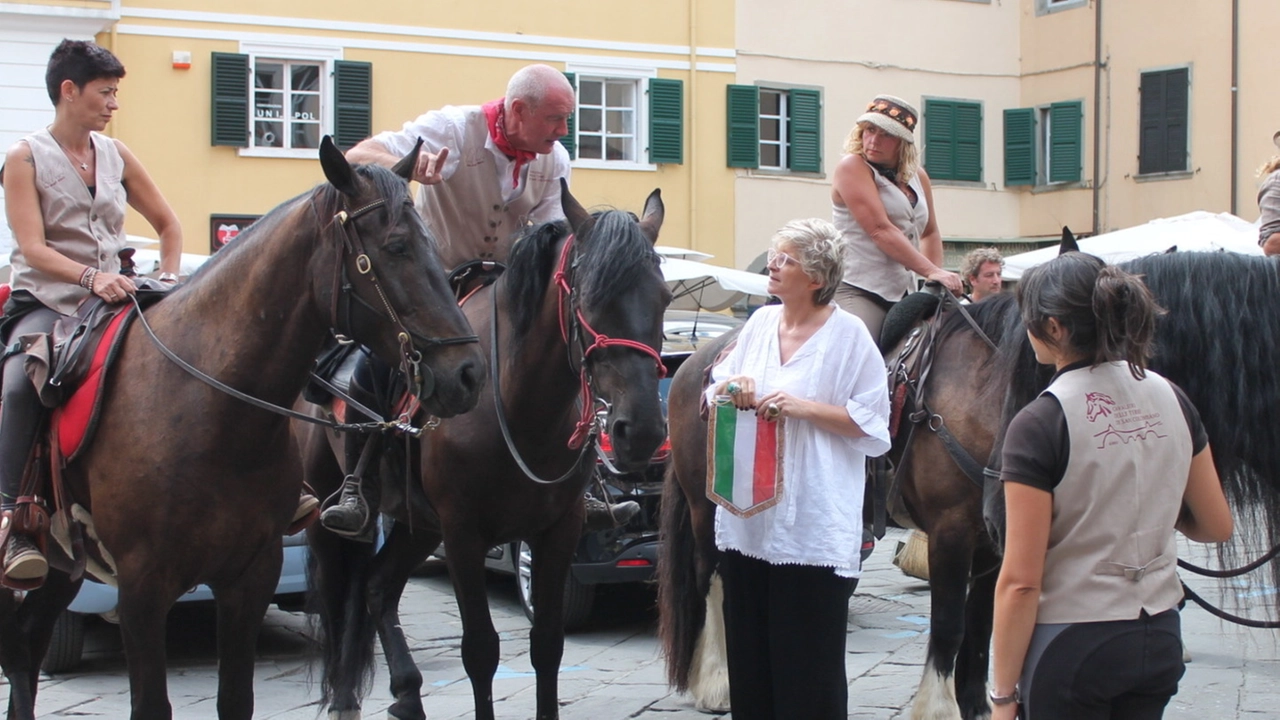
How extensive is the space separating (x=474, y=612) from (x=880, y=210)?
92.8 inches

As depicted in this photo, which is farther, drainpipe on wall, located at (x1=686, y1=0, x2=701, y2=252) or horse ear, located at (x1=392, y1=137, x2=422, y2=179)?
drainpipe on wall, located at (x1=686, y1=0, x2=701, y2=252)

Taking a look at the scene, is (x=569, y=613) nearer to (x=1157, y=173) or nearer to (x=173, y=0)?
(x=173, y=0)

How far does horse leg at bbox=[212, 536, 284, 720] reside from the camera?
4.23 m

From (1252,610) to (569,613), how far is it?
416 centimetres

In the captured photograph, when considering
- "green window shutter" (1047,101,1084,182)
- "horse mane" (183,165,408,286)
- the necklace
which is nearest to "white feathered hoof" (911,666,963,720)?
"horse mane" (183,165,408,286)

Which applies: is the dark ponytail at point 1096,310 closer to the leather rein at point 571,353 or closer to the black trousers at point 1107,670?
the black trousers at point 1107,670

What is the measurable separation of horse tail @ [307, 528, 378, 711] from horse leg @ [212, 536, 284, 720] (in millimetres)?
1533

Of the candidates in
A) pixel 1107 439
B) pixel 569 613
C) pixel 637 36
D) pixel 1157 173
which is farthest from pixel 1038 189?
pixel 1107 439

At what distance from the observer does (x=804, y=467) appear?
4.06 m

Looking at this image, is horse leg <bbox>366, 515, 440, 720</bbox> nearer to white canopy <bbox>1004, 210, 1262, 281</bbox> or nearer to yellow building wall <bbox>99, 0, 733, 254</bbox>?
white canopy <bbox>1004, 210, 1262, 281</bbox>

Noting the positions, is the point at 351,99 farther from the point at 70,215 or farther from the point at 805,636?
the point at 805,636

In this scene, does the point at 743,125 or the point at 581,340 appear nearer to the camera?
the point at 581,340

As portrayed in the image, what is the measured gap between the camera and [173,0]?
19766mm

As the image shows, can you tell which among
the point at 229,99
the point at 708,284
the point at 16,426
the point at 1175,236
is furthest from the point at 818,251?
the point at 229,99
